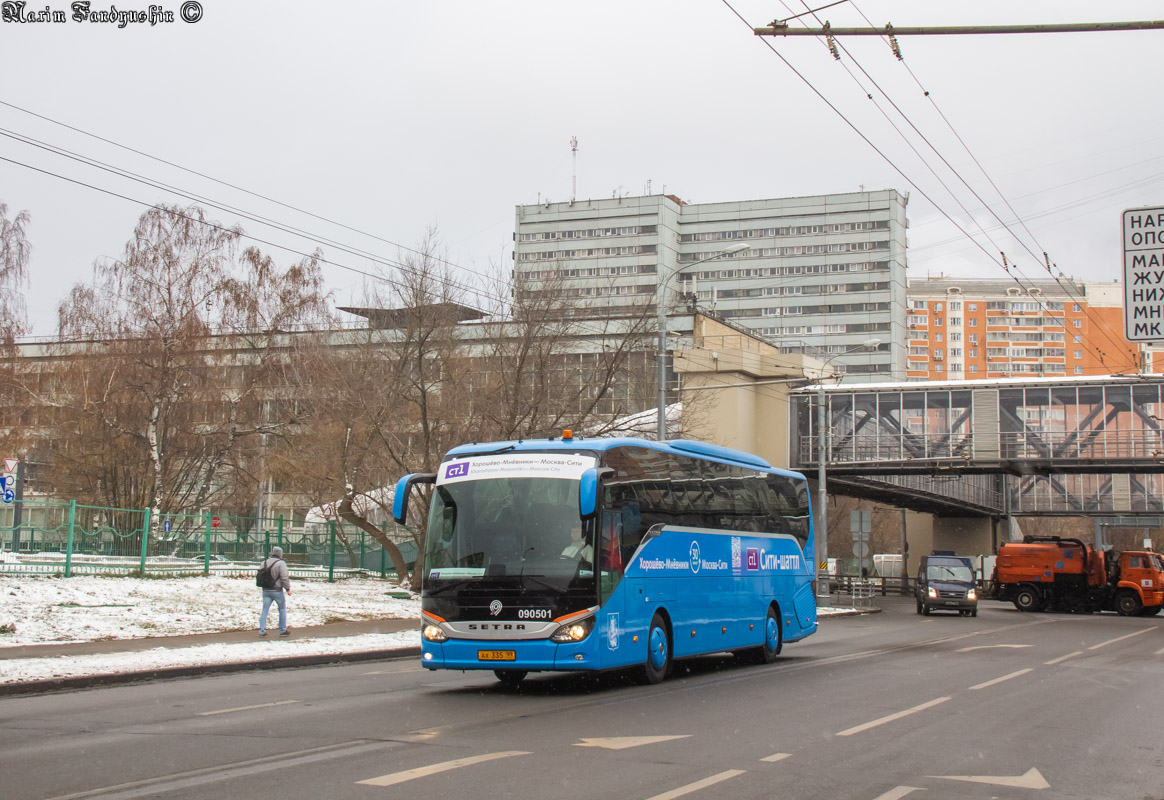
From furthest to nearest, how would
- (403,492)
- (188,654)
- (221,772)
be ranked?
(188,654) < (403,492) < (221,772)

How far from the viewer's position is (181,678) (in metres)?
15.5

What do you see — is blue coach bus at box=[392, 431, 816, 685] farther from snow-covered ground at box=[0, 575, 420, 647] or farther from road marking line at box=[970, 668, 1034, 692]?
snow-covered ground at box=[0, 575, 420, 647]

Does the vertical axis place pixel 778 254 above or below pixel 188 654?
above

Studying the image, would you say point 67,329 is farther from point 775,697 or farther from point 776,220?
point 776,220

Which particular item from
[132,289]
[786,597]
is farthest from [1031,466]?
[132,289]

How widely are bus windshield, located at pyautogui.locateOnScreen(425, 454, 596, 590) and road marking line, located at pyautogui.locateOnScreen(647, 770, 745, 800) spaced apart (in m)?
5.41

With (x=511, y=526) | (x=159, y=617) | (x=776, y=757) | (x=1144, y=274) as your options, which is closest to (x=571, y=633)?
(x=511, y=526)

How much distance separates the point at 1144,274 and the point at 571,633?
23.3 ft

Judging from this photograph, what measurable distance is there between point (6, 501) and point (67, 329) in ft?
59.3

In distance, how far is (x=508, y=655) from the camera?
13.6 m

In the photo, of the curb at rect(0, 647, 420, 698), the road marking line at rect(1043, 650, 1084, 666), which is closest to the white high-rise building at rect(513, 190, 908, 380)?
the road marking line at rect(1043, 650, 1084, 666)

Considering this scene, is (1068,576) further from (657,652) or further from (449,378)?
(657,652)

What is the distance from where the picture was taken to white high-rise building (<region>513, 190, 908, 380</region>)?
12106 centimetres

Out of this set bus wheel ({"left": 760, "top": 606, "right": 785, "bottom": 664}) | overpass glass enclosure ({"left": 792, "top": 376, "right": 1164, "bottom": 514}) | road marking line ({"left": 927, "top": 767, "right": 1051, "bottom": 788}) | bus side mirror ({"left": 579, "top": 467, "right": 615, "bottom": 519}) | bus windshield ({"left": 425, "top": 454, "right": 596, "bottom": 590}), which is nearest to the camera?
road marking line ({"left": 927, "top": 767, "right": 1051, "bottom": 788})
